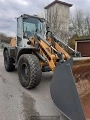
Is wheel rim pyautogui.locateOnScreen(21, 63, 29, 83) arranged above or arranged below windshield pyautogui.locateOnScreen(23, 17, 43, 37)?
below

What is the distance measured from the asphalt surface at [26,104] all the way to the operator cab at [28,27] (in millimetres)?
1686

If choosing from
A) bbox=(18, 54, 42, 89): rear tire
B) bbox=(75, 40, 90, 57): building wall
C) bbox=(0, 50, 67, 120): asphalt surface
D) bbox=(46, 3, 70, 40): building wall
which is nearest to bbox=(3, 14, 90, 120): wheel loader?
bbox=(18, 54, 42, 89): rear tire

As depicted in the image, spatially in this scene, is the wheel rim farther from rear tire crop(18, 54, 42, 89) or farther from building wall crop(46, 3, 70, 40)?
building wall crop(46, 3, 70, 40)

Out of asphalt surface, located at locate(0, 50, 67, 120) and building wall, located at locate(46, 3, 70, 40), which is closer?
asphalt surface, located at locate(0, 50, 67, 120)

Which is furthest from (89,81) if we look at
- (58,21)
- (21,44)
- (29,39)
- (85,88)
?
(58,21)

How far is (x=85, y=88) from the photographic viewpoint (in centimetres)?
404

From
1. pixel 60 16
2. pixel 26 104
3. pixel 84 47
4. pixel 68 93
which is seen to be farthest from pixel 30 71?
pixel 60 16

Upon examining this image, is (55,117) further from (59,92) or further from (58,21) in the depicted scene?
(58,21)

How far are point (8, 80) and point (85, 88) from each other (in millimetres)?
3223

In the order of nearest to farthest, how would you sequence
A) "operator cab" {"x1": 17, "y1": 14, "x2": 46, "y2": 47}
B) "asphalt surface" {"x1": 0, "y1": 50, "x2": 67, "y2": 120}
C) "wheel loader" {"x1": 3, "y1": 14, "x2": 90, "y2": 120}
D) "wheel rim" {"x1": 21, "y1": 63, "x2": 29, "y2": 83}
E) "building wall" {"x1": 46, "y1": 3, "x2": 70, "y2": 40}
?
"wheel loader" {"x1": 3, "y1": 14, "x2": 90, "y2": 120} < "asphalt surface" {"x1": 0, "y1": 50, "x2": 67, "y2": 120} < "wheel rim" {"x1": 21, "y1": 63, "x2": 29, "y2": 83} < "operator cab" {"x1": 17, "y1": 14, "x2": 46, "y2": 47} < "building wall" {"x1": 46, "y1": 3, "x2": 70, "y2": 40}

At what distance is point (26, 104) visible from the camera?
4.31 metres

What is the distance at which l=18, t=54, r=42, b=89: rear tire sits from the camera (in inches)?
193

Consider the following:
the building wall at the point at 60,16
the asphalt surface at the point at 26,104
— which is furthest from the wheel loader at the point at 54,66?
the building wall at the point at 60,16

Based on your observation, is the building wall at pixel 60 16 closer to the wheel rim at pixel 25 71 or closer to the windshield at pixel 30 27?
the windshield at pixel 30 27
